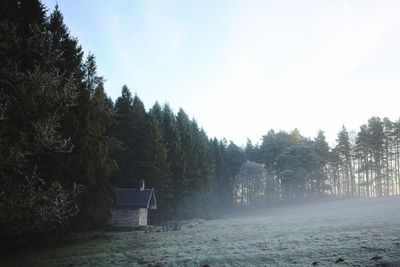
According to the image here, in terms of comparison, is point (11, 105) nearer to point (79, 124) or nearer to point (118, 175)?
point (79, 124)

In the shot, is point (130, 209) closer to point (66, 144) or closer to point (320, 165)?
point (66, 144)

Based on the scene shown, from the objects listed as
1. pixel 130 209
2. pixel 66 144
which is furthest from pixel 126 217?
pixel 66 144

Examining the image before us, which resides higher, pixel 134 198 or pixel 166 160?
pixel 166 160

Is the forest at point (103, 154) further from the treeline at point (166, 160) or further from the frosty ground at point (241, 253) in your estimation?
the frosty ground at point (241, 253)

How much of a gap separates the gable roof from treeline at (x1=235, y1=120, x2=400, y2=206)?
48.4 metres

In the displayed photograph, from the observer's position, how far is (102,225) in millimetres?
34156

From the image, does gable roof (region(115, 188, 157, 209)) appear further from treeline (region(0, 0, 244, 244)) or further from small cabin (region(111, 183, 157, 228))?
treeline (region(0, 0, 244, 244))

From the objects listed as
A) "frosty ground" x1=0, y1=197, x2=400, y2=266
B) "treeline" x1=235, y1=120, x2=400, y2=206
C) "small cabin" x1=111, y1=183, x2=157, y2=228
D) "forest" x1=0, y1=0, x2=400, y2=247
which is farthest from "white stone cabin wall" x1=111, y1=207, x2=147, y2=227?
"treeline" x1=235, y1=120, x2=400, y2=206

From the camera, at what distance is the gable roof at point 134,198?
43.3 meters

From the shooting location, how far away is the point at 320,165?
89.6 m

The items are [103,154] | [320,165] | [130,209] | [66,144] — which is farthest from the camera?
[320,165]

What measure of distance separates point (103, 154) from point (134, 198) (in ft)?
48.3

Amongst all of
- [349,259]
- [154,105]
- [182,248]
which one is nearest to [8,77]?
[182,248]

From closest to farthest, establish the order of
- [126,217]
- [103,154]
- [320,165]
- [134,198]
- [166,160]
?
[103,154], [126,217], [134,198], [166,160], [320,165]
